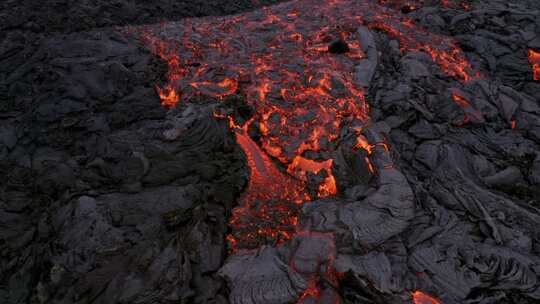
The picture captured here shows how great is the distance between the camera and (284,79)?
7.04m

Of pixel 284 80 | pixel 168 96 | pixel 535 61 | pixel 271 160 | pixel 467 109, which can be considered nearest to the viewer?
pixel 271 160

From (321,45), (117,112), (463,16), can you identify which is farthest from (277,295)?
(463,16)

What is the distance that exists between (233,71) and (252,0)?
21.7ft

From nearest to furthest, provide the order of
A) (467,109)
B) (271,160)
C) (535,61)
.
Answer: (271,160)
(467,109)
(535,61)

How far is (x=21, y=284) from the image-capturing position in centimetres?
391

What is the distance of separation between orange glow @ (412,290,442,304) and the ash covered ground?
0.03m

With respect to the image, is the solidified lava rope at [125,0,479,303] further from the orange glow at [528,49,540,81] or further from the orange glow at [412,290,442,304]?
the orange glow at [528,49,540,81]

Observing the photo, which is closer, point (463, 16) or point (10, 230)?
point (10, 230)

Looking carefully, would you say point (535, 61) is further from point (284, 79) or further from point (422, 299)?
point (422, 299)

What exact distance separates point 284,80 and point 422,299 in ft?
16.1

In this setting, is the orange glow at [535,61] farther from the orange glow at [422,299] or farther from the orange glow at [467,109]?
the orange glow at [422,299]

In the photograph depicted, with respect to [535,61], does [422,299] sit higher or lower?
lower

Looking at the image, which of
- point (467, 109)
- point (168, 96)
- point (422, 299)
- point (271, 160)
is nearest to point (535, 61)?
point (467, 109)

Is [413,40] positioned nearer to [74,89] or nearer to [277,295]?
[277,295]
